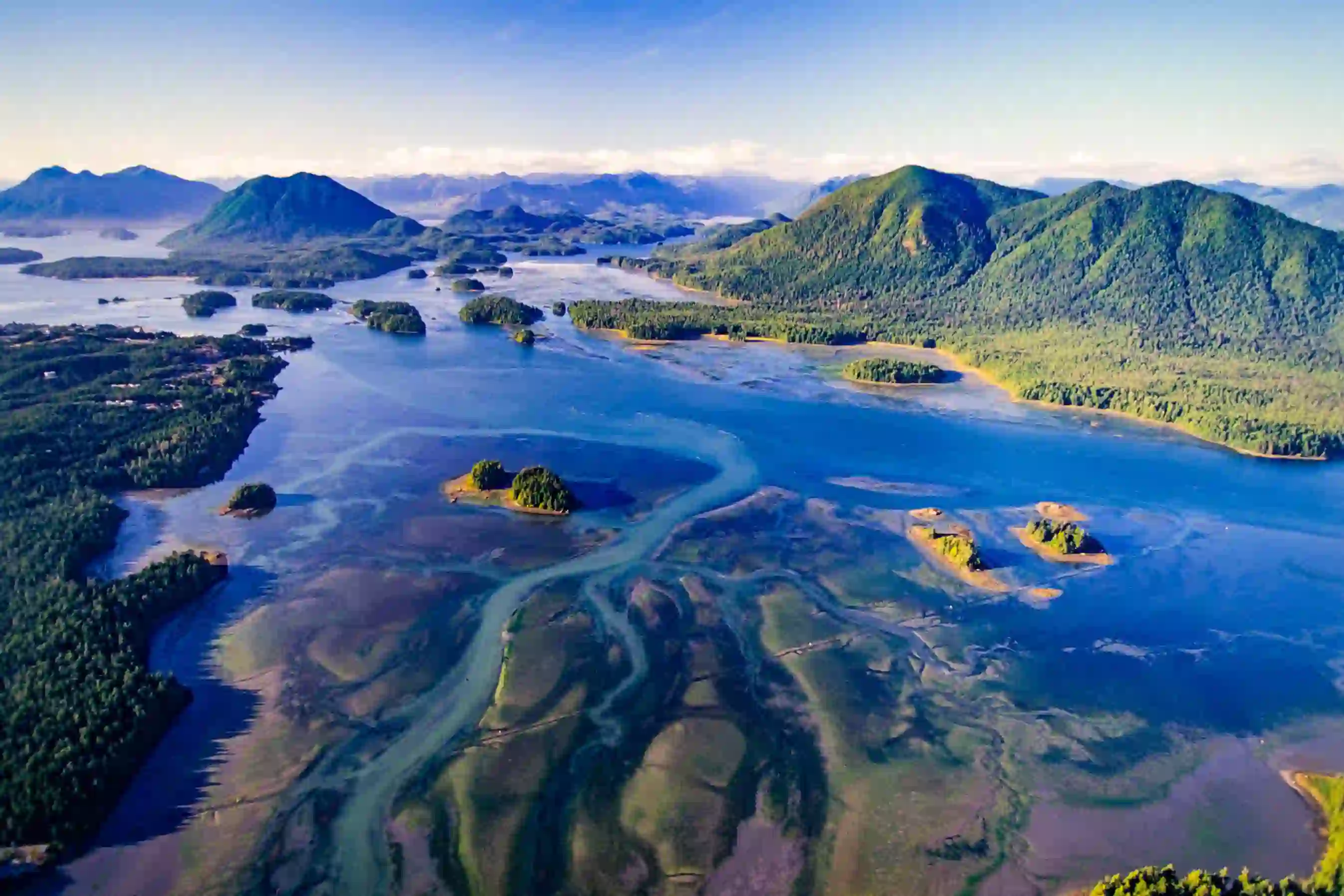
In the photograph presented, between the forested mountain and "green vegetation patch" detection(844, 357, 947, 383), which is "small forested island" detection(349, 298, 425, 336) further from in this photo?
"green vegetation patch" detection(844, 357, 947, 383)

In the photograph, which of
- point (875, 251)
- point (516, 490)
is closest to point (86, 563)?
point (516, 490)

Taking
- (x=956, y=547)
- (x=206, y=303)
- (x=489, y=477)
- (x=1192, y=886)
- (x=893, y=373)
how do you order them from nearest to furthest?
(x=1192, y=886), (x=956, y=547), (x=489, y=477), (x=893, y=373), (x=206, y=303)

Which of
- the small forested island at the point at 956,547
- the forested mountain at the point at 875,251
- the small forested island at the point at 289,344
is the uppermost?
the forested mountain at the point at 875,251

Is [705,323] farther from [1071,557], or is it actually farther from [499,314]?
[1071,557]

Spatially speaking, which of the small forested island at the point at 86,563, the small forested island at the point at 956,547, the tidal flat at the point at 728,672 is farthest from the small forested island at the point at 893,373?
the small forested island at the point at 86,563

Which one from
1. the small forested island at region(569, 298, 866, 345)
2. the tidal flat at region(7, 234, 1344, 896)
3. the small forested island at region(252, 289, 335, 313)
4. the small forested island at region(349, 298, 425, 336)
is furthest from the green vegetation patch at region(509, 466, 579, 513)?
the small forested island at region(252, 289, 335, 313)

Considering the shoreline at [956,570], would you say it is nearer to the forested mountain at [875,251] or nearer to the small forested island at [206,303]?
the forested mountain at [875,251]
